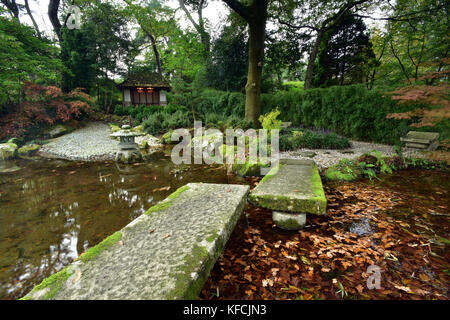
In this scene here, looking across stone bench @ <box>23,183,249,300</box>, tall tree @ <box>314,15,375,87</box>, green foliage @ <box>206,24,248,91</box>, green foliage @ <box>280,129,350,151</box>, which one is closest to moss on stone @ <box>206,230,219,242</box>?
A: stone bench @ <box>23,183,249,300</box>

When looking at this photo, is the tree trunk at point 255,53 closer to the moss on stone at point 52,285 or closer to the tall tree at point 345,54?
the tall tree at point 345,54

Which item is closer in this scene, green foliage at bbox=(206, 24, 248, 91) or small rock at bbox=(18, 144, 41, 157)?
small rock at bbox=(18, 144, 41, 157)

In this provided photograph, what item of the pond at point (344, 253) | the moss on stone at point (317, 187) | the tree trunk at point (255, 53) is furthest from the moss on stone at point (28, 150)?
the moss on stone at point (317, 187)

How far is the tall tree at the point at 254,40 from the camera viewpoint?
23.9 feet

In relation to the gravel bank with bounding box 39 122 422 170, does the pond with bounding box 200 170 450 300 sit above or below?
below

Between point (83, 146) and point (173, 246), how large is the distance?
29.9ft

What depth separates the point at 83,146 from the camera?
8.78 metres

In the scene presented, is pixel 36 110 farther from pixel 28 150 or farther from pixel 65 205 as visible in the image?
pixel 65 205

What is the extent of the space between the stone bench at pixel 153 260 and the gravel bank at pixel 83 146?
6243mm

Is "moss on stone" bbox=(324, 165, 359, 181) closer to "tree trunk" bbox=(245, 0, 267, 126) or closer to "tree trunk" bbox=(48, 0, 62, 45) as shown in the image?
"tree trunk" bbox=(245, 0, 267, 126)

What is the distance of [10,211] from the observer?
3430mm

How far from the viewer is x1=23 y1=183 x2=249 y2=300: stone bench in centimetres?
125
